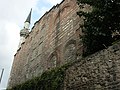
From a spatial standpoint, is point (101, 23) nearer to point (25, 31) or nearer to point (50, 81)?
point (50, 81)

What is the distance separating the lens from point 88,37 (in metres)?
11.3

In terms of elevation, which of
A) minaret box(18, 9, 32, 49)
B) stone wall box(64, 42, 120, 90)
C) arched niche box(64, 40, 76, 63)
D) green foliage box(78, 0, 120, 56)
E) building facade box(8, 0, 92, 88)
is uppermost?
minaret box(18, 9, 32, 49)

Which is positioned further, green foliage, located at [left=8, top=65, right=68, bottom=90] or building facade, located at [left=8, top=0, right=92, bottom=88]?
building facade, located at [left=8, top=0, right=92, bottom=88]

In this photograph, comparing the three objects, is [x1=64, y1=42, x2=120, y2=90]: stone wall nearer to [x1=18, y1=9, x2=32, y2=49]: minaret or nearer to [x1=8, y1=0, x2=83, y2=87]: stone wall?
[x1=8, y1=0, x2=83, y2=87]: stone wall

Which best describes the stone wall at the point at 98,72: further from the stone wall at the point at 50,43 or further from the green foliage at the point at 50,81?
the stone wall at the point at 50,43

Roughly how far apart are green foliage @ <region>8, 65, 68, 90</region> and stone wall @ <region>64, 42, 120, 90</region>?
66 centimetres

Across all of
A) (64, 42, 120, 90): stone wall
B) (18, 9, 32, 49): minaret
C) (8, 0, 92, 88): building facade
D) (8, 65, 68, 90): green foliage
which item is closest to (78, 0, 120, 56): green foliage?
(64, 42, 120, 90): stone wall

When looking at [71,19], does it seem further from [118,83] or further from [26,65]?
[118,83]

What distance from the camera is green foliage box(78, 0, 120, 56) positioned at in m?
10.5

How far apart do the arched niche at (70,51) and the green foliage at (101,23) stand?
13.2 feet

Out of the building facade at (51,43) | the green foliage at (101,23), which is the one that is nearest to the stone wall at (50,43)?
the building facade at (51,43)

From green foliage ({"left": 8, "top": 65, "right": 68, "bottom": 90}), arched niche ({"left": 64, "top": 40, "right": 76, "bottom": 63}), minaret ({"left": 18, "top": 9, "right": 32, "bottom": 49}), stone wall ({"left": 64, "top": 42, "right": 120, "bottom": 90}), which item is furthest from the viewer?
minaret ({"left": 18, "top": 9, "right": 32, "bottom": 49})

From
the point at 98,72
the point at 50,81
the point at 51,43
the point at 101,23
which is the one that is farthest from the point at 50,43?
the point at 98,72

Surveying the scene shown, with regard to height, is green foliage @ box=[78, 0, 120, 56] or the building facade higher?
the building facade
